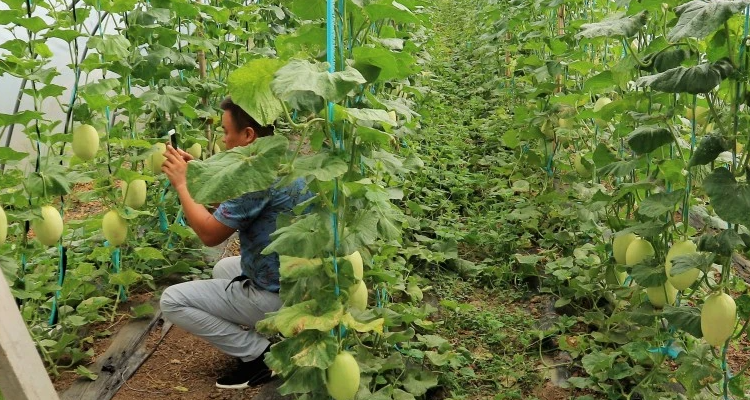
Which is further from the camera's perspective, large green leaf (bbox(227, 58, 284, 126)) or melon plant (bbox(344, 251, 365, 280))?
melon plant (bbox(344, 251, 365, 280))

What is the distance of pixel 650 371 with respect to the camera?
2.81m

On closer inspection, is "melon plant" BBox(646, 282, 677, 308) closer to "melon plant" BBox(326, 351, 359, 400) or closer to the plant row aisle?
the plant row aisle

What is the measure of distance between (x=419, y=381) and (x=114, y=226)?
134 cm

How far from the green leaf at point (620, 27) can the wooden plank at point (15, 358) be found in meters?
1.84

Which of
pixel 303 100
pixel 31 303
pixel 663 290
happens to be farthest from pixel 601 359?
pixel 31 303

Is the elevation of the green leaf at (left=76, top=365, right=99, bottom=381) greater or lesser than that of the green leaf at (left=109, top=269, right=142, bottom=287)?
lesser

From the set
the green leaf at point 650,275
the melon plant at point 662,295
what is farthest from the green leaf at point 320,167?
the melon plant at point 662,295

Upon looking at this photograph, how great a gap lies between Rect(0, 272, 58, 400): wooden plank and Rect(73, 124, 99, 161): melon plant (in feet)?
3.44

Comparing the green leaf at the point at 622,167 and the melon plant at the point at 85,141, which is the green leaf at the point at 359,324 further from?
the melon plant at the point at 85,141

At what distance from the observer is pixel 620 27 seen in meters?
2.52

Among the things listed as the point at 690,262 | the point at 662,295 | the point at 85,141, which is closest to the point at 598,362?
the point at 662,295

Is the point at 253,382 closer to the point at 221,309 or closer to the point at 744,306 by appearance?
the point at 221,309

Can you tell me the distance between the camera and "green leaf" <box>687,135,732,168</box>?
2062 millimetres

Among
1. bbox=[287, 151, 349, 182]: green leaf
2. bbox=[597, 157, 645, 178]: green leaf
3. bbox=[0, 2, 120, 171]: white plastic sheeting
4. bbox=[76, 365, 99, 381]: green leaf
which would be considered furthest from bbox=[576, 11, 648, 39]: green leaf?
bbox=[0, 2, 120, 171]: white plastic sheeting
